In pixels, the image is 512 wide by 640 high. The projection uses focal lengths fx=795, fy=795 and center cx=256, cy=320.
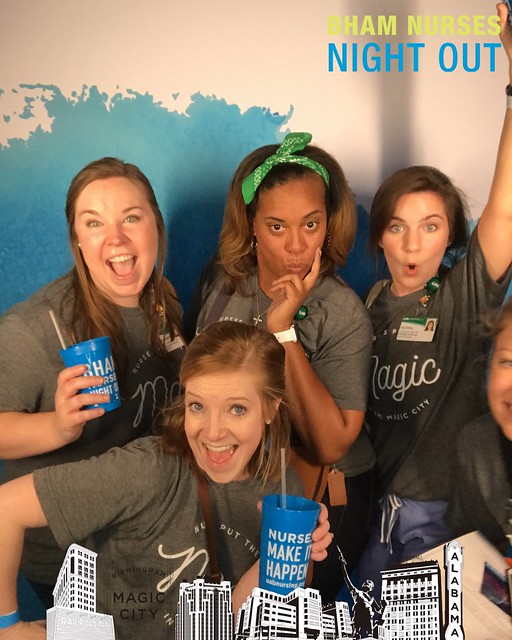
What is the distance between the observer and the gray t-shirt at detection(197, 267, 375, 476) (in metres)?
2.44

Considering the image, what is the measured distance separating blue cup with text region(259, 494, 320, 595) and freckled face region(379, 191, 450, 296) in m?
0.79

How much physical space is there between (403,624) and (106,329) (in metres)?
1.27

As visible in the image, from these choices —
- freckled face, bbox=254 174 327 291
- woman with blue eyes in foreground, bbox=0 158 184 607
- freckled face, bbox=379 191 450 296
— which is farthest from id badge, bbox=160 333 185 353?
freckled face, bbox=379 191 450 296

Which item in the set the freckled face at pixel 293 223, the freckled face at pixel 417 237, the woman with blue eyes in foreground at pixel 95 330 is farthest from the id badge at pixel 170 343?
the freckled face at pixel 417 237

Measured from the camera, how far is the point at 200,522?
2.37 meters

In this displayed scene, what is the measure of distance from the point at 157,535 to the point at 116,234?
917 mm

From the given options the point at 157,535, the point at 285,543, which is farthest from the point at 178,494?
the point at 285,543

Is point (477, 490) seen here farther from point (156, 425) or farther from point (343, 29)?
point (343, 29)

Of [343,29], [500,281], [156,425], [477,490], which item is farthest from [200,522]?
[343,29]

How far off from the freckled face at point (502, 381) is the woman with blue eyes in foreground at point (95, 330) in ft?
3.19

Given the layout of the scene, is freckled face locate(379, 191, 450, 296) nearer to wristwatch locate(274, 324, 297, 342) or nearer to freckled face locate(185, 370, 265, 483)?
wristwatch locate(274, 324, 297, 342)

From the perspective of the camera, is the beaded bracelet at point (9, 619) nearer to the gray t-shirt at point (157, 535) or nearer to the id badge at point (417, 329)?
the gray t-shirt at point (157, 535)

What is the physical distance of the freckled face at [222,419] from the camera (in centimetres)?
229

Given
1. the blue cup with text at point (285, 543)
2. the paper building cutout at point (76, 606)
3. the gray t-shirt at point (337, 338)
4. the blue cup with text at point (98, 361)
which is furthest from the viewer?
the gray t-shirt at point (337, 338)
